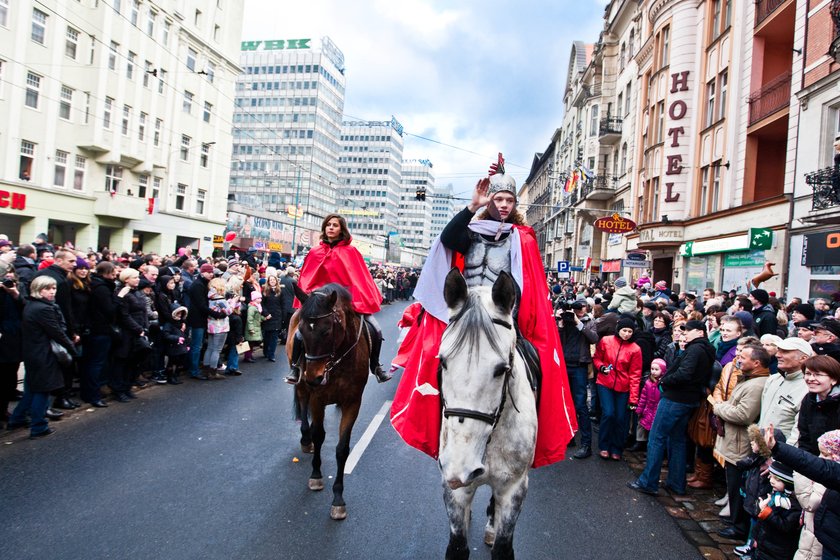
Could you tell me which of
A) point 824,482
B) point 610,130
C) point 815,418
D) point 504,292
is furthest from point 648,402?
point 610,130

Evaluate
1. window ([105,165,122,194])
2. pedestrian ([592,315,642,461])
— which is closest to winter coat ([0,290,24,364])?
pedestrian ([592,315,642,461])

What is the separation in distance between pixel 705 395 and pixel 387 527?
4.02 m

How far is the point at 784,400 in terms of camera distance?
4.41 metres

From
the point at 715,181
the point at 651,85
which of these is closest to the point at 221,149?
the point at 651,85

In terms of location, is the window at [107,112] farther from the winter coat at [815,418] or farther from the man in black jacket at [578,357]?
the winter coat at [815,418]

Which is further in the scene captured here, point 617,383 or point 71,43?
point 71,43

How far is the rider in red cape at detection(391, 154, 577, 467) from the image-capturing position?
346cm

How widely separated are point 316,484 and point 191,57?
40.5 m

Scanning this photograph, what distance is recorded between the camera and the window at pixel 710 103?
21562 millimetres

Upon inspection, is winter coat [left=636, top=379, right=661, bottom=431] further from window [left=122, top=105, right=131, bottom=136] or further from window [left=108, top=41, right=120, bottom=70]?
window [left=108, top=41, right=120, bottom=70]

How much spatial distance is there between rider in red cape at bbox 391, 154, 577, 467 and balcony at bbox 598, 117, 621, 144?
34.6 meters

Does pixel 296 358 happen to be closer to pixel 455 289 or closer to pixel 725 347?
pixel 455 289

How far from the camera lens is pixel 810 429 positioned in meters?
3.74

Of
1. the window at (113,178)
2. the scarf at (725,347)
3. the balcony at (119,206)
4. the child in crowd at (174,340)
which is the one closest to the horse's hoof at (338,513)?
the scarf at (725,347)
